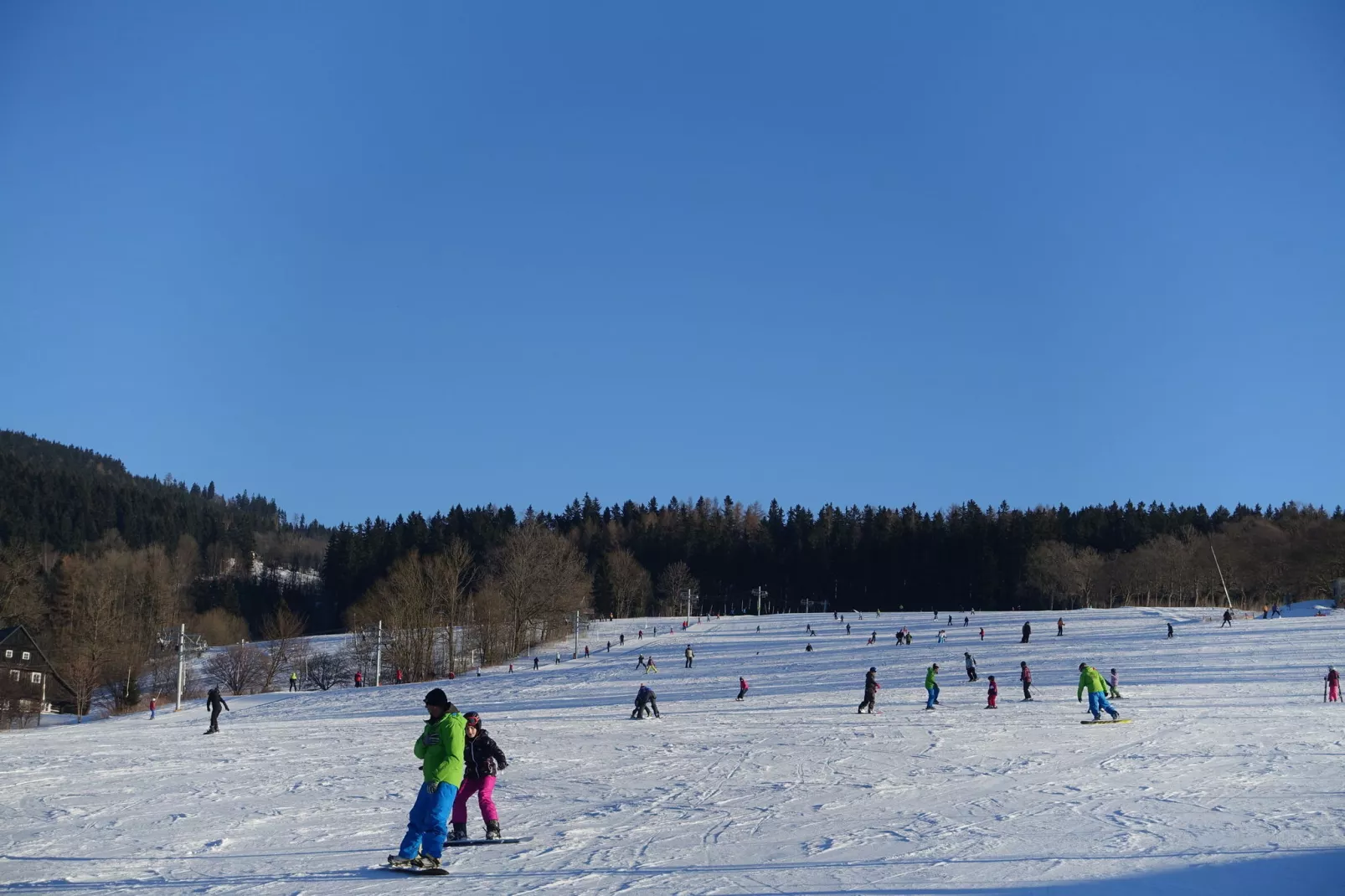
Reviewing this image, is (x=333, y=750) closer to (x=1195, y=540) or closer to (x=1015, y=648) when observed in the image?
(x=1015, y=648)

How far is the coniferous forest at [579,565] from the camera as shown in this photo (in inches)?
3219

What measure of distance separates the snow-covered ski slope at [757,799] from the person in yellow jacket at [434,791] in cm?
37

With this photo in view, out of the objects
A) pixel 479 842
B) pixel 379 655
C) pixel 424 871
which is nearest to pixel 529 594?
pixel 379 655

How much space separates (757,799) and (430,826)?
5807 millimetres

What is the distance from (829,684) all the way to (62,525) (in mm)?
145691

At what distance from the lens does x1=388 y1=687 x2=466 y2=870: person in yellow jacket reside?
385 inches

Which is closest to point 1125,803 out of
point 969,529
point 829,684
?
point 829,684

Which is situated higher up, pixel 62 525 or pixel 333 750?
pixel 62 525

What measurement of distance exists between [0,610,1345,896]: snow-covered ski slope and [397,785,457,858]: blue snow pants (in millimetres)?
369

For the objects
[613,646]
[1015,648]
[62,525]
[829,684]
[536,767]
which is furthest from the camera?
[62,525]

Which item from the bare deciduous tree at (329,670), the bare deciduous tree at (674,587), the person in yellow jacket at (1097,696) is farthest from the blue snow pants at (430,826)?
the bare deciduous tree at (674,587)

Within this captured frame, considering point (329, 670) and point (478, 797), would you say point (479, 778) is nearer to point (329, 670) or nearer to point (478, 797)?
point (478, 797)

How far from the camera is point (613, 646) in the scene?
3012 inches

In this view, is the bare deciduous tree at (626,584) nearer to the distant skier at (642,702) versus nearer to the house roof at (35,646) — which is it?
the house roof at (35,646)
